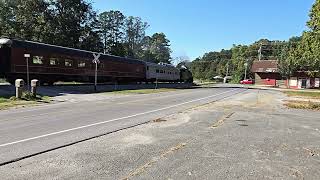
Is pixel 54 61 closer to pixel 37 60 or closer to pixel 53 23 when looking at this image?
pixel 37 60

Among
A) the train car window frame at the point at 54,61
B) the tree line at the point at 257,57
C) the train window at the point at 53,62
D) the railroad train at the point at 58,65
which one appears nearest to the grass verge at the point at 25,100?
the railroad train at the point at 58,65

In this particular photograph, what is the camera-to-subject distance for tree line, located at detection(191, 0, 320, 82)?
185 feet

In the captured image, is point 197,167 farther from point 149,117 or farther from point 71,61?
point 71,61

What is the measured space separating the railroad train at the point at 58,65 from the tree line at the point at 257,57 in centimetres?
2093

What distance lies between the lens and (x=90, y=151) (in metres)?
8.56

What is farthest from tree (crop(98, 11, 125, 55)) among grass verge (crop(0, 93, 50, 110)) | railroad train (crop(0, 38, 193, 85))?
grass verge (crop(0, 93, 50, 110))

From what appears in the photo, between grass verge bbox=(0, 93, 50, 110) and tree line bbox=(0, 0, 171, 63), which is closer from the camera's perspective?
grass verge bbox=(0, 93, 50, 110)

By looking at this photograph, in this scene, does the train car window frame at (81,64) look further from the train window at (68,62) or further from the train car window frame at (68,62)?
the train window at (68,62)

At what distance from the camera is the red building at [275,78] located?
84.0 m

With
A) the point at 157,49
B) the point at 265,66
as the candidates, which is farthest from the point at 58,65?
the point at 157,49

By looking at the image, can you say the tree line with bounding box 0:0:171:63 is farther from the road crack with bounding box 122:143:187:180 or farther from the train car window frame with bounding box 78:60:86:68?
the road crack with bounding box 122:143:187:180

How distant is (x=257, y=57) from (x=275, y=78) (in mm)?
50421

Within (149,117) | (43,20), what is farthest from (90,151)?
(43,20)

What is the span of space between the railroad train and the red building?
40032 mm
